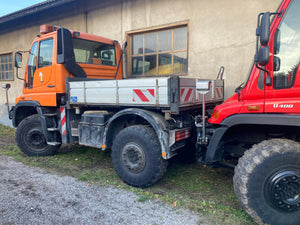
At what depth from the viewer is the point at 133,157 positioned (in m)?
3.76

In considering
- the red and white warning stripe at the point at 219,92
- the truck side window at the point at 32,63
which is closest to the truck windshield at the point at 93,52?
the truck side window at the point at 32,63

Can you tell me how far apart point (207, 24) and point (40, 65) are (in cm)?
383

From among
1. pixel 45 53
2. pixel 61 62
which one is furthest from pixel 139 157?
pixel 45 53

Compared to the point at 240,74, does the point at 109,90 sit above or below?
below

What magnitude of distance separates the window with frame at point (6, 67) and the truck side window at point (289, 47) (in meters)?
10.7

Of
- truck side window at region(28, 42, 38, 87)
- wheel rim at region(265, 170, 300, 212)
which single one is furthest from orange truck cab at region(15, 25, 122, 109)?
wheel rim at region(265, 170, 300, 212)

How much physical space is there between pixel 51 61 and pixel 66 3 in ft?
12.8

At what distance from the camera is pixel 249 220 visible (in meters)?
2.89

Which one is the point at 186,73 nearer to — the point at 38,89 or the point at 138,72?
the point at 138,72

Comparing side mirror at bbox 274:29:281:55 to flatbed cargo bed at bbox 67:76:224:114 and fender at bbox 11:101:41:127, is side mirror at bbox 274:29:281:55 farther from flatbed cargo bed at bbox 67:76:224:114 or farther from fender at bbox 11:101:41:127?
fender at bbox 11:101:41:127

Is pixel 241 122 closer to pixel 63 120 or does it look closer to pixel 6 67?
pixel 63 120

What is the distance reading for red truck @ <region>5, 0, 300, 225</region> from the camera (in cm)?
259

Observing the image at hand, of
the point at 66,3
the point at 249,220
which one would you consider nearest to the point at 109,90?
the point at 249,220

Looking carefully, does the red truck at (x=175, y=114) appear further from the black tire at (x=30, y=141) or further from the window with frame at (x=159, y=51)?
the window with frame at (x=159, y=51)
